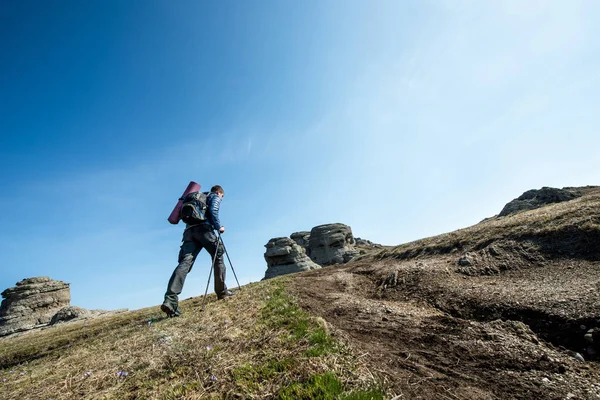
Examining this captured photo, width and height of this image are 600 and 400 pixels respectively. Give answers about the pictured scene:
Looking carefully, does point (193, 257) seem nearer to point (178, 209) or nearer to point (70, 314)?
point (178, 209)

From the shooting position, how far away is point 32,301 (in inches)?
2298

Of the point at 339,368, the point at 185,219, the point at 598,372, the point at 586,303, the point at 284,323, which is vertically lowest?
the point at 598,372

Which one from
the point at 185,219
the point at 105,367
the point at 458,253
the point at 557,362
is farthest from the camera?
the point at 458,253

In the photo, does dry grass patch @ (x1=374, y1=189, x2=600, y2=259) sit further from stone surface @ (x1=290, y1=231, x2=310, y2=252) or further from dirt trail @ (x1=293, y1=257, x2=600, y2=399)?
stone surface @ (x1=290, y1=231, x2=310, y2=252)

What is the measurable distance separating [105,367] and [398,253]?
16.5m

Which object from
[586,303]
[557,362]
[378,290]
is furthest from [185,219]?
[586,303]

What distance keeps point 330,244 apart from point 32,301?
7330 centimetres

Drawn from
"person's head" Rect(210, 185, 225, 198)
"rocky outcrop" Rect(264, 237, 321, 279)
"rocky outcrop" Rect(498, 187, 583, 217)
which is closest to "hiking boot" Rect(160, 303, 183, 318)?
"person's head" Rect(210, 185, 225, 198)

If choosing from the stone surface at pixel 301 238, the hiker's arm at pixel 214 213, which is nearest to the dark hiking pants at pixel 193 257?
the hiker's arm at pixel 214 213

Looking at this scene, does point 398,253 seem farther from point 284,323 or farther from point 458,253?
point 284,323

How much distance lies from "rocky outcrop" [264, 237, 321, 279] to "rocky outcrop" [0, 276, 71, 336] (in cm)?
4601

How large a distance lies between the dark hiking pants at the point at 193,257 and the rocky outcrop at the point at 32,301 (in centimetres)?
6774

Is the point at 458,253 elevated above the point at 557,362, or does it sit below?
above

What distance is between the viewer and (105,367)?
5445 mm
